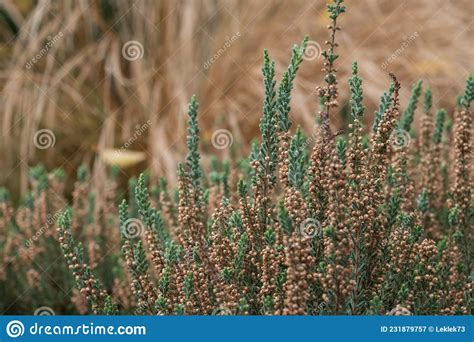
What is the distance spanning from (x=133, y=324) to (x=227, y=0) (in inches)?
161

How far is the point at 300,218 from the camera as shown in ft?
5.89

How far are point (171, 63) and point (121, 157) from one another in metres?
1.01

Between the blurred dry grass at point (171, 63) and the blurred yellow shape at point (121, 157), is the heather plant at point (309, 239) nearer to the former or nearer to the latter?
the blurred yellow shape at point (121, 157)

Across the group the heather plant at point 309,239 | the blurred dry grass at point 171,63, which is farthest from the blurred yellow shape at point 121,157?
the heather plant at point 309,239

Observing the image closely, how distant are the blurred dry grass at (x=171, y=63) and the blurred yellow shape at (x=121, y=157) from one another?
0.47 ft

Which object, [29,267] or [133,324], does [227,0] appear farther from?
[133,324]

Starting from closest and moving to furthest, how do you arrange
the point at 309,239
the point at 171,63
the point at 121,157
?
1. the point at 309,239
2. the point at 121,157
3. the point at 171,63

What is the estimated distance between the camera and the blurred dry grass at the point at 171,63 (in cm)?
521

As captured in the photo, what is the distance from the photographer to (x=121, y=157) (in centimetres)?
473

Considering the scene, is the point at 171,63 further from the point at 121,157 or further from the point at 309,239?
the point at 309,239

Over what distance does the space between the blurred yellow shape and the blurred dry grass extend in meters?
0.14

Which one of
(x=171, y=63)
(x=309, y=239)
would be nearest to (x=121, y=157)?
(x=171, y=63)

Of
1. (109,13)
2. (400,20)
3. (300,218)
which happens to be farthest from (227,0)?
(300,218)

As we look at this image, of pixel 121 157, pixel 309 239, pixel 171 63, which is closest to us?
pixel 309 239
